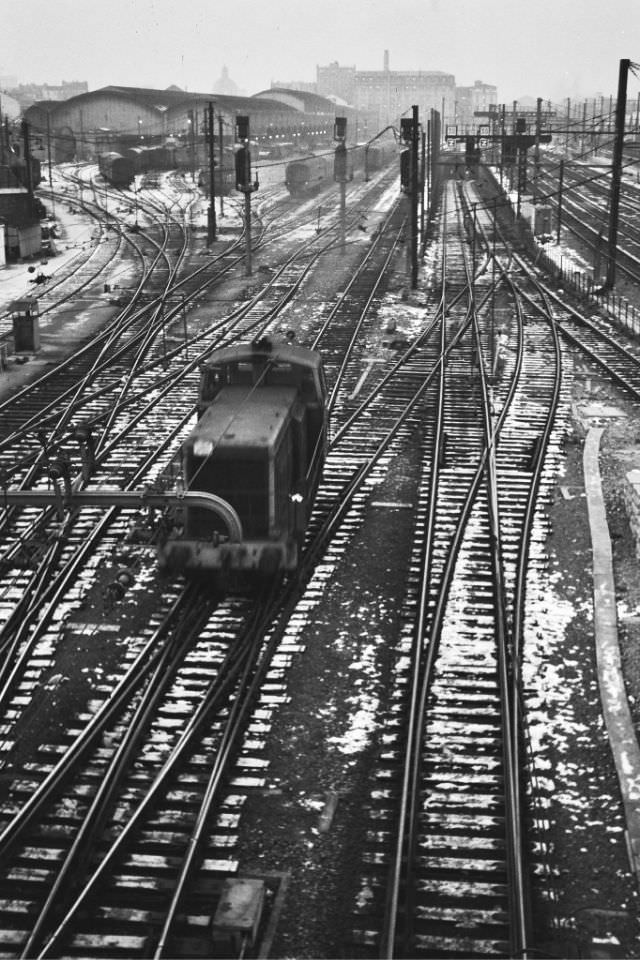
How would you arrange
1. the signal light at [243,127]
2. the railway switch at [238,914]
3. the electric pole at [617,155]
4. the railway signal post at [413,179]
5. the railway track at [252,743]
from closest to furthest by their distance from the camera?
the railway switch at [238,914], the railway track at [252,743], the electric pole at [617,155], the railway signal post at [413,179], the signal light at [243,127]

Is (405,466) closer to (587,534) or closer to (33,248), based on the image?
(587,534)

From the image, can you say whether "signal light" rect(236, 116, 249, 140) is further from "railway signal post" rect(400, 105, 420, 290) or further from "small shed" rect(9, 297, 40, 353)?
"small shed" rect(9, 297, 40, 353)

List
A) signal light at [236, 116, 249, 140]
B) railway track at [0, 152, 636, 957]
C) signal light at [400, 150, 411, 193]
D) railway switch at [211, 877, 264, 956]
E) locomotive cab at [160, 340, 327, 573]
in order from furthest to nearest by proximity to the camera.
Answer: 1. signal light at [400, 150, 411, 193]
2. signal light at [236, 116, 249, 140]
3. locomotive cab at [160, 340, 327, 573]
4. railway track at [0, 152, 636, 957]
5. railway switch at [211, 877, 264, 956]

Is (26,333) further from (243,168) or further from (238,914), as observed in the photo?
(238,914)

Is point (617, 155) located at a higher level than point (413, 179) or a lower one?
higher

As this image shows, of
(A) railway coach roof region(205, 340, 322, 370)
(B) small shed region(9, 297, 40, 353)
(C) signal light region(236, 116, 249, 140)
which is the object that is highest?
(C) signal light region(236, 116, 249, 140)

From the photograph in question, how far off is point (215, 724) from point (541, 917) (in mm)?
3674

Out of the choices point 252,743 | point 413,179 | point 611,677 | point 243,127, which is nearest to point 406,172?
point 413,179

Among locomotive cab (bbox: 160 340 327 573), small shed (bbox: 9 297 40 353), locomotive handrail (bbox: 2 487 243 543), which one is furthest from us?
small shed (bbox: 9 297 40 353)

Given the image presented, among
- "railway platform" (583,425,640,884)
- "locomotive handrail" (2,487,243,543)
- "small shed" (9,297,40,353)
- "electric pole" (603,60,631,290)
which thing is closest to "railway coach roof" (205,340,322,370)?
"locomotive handrail" (2,487,243,543)

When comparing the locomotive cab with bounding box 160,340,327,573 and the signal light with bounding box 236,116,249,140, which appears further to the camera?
the signal light with bounding box 236,116,249,140

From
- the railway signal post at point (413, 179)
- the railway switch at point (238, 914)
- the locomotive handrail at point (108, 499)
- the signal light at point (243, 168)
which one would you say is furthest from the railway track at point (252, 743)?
the signal light at point (243, 168)

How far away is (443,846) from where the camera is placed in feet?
28.1

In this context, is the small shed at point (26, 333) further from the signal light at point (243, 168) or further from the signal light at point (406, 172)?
the signal light at point (406, 172)
